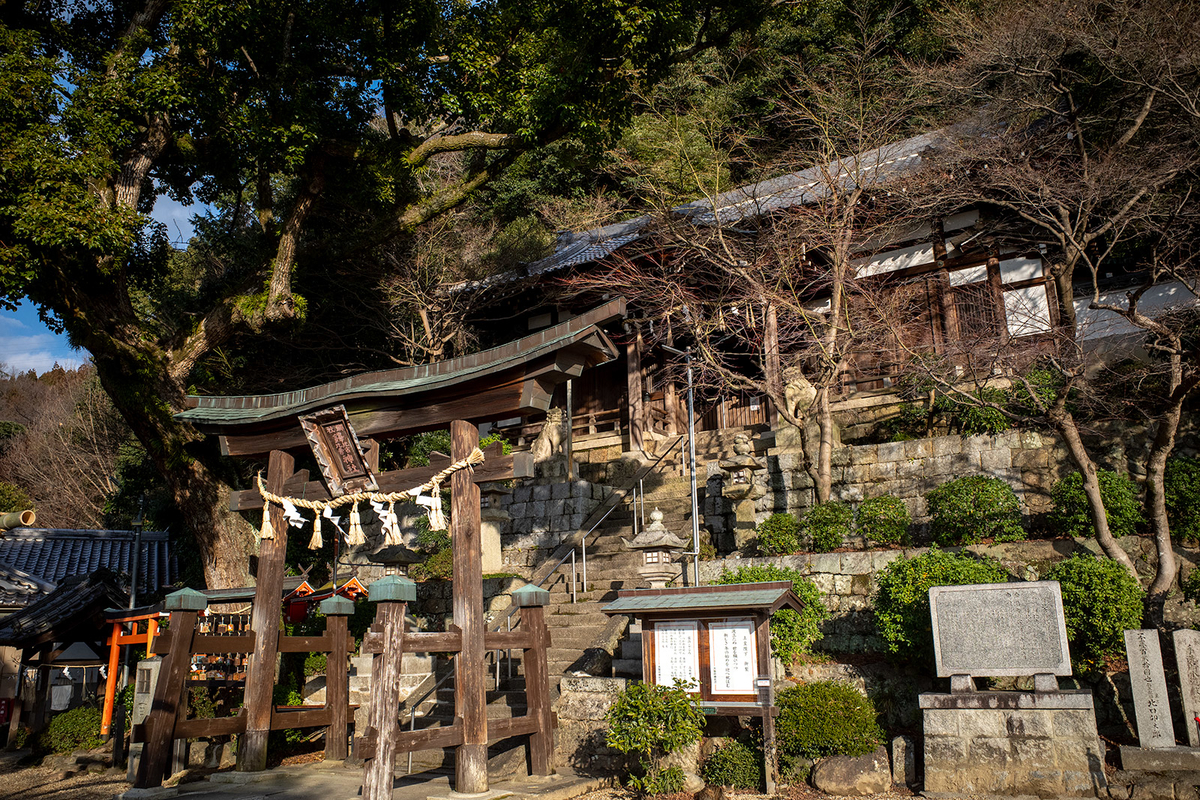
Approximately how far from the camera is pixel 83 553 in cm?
2161

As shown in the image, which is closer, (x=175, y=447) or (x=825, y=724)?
(x=825, y=724)

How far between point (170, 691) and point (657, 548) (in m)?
5.91

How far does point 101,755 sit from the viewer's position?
39.2 feet

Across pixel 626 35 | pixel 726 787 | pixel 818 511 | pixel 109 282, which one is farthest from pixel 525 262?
pixel 726 787

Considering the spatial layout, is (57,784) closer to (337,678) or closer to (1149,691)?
(337,678)

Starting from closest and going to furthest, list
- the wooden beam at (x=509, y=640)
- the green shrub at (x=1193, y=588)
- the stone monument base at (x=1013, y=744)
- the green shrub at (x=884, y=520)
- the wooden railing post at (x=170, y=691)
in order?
the stone monument base at (x=1013, y=744), the wooden beam at (x=509, y=640), the green shrub at (x=1193, y=588), the wooden railing post at (x=170, y=691), the green shrub at (x=884, y=520)

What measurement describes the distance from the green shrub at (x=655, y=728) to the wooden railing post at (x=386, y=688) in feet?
6.93

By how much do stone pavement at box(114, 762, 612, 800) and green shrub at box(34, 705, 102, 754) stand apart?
188 inches

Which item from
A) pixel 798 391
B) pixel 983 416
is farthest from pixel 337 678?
pixel 983 416

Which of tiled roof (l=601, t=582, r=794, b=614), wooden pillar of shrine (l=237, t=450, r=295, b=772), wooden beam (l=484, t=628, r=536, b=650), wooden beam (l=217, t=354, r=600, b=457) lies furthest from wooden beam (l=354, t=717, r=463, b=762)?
wooden beam (l=217, t=354, r=600, b=457)

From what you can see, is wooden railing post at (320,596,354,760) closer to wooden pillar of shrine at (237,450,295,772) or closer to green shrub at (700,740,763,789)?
wooden pillar of shrine at (237,450,295,772)

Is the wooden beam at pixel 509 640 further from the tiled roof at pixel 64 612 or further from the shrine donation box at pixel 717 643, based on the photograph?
the tiled roof at pixel 64 612

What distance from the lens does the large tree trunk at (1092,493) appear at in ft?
30.0

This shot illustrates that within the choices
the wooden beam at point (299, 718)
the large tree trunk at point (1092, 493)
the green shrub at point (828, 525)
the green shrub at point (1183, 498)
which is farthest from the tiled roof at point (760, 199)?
the wooden beam at point (299, 718)
